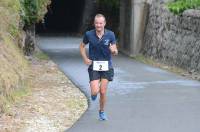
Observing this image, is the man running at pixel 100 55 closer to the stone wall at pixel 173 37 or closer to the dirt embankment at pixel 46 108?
the dirt embankment at pixel 46 108

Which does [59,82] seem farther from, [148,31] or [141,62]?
[148,31]

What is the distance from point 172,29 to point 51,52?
7.50 meters

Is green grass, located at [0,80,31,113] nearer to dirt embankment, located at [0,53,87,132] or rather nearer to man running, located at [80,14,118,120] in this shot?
dirt embankment, located at [0,53,87,132]

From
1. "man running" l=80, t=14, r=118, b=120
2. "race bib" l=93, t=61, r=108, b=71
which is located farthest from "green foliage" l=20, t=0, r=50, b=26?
"race bib" l=93, t=61, r=108, b=71

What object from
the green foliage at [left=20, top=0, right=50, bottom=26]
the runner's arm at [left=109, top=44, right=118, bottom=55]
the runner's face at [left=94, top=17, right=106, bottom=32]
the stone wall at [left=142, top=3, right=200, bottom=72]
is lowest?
the stone wall at [left=142, top=3, right=200, bottom=72]

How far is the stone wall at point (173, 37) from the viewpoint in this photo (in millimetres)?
17719

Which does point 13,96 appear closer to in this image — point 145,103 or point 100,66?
point 100,66

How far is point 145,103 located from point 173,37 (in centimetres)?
865

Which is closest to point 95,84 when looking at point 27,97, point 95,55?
point 95,55

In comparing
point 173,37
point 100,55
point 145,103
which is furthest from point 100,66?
point 173,37

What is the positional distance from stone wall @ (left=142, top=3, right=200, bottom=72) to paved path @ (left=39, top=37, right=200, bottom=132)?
822 mm

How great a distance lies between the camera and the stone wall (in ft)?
58.1

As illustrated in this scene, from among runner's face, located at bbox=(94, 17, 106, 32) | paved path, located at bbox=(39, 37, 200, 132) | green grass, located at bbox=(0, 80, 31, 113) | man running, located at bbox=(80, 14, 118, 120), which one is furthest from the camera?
green grass, located at bbox=(0, 80, 31, 113)

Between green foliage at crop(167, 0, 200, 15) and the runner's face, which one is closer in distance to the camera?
the runner's face
